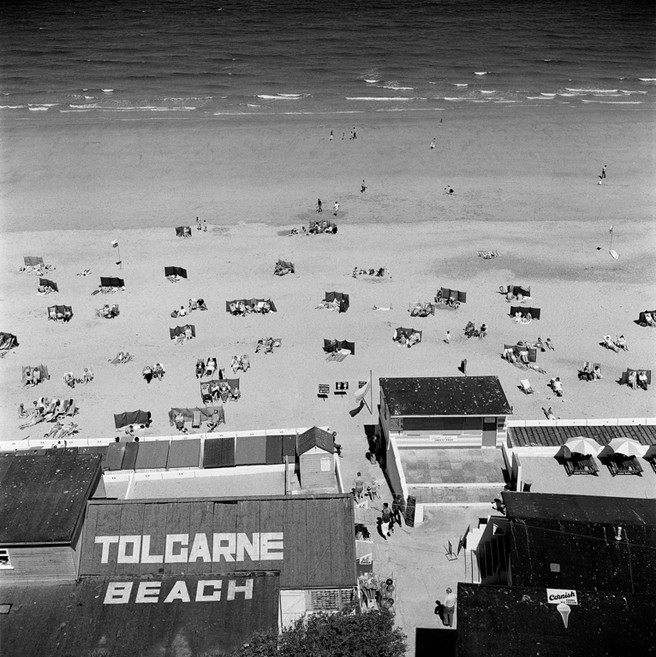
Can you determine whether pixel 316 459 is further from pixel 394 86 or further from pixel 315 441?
pixel 394 86

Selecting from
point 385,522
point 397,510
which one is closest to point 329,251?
point 397,510

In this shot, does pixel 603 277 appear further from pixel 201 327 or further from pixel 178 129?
pixel 178 129

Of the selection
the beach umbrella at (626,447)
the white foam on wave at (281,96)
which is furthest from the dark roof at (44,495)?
the white foam on wave at (281,96)

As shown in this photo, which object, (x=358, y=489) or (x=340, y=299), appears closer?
(x=358, y=489)

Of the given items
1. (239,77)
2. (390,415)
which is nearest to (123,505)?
(390,415)

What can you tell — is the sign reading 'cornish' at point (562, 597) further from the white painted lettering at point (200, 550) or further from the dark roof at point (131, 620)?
the white painted lettering at point (200, 550)
